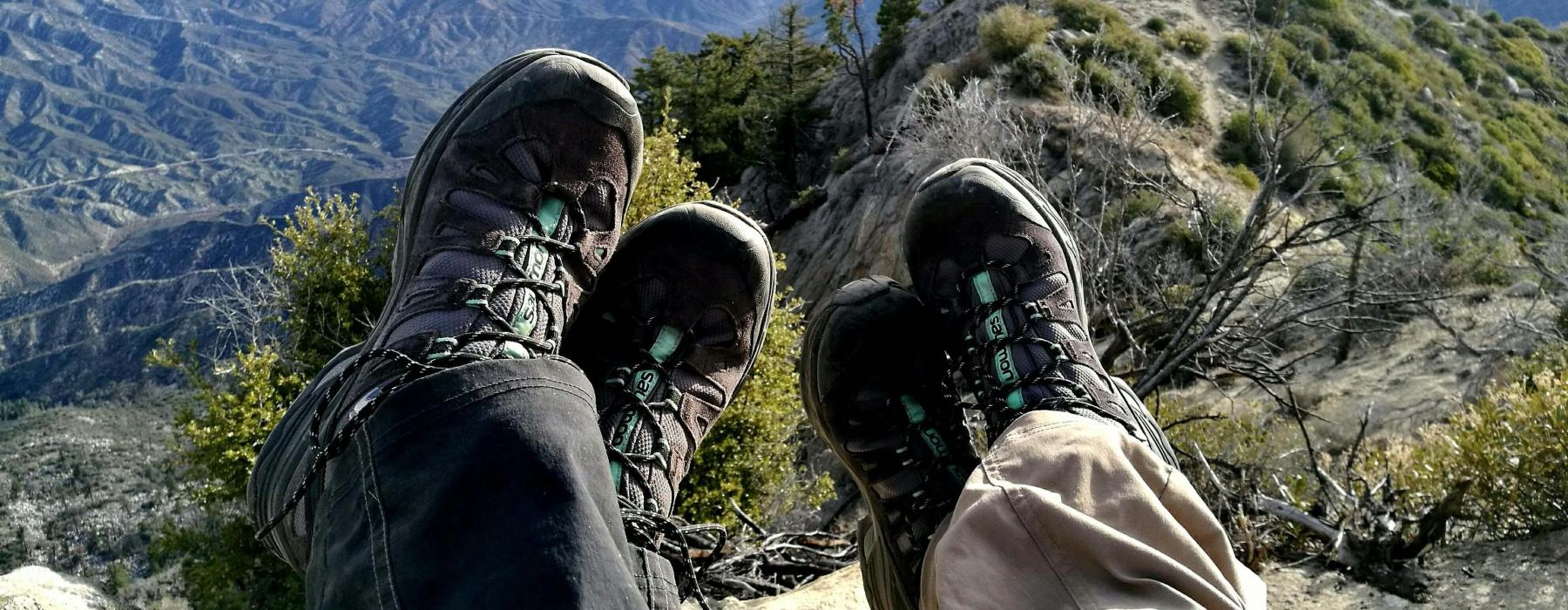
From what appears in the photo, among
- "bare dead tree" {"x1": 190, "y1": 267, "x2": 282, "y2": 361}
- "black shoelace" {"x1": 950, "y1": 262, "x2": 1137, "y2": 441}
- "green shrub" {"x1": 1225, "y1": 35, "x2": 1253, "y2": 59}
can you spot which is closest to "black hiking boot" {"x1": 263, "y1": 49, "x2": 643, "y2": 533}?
"black shoelace" {"x1": 950, "y1": 262, "x2": 1137, "y2": 441}

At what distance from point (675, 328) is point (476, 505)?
4.81 feet

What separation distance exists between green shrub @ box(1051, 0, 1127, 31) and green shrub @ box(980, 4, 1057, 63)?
1125mm

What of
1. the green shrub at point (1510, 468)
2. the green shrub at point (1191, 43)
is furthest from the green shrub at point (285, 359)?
the green shrub at point (1191, 43)

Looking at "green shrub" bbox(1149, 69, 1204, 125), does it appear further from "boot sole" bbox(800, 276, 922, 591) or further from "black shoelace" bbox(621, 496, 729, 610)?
"black shoelace" bbox(621, 496, 729, 610)

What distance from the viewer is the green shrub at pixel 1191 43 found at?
59.2ft

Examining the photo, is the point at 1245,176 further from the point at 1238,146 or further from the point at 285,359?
the point at 285,359

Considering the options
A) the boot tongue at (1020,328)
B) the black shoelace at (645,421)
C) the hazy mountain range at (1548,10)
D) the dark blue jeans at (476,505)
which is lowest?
the hazy mountain range at (1548,10)

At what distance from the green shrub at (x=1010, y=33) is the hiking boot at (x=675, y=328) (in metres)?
13.6

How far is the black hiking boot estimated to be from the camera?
210 centimetres

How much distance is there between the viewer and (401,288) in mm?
2484

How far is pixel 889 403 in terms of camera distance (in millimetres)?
2975

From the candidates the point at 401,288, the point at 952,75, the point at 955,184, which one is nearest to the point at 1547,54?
the point at 952,75

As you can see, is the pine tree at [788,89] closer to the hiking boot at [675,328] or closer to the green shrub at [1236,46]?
the green shrub at [1236,46]

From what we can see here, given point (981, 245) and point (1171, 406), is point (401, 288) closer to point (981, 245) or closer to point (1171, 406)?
point (981, 245)
